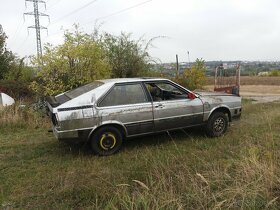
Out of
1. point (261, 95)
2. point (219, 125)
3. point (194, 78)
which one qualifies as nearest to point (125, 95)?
point (219, 125)

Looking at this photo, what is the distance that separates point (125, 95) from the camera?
233 inches

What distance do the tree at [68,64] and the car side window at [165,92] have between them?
3.73m

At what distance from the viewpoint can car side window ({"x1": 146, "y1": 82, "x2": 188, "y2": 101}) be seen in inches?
259

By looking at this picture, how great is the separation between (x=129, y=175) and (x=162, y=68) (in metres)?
10.6

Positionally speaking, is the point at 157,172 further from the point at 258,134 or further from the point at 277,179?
the point at 258,134

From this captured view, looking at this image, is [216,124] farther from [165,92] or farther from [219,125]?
[165,92]

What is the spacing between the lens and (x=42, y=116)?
9102 millimetres

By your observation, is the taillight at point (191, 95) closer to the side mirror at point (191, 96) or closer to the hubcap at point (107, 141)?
the side mirror at point (191, 96)

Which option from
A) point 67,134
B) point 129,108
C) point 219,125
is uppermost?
point 129,108

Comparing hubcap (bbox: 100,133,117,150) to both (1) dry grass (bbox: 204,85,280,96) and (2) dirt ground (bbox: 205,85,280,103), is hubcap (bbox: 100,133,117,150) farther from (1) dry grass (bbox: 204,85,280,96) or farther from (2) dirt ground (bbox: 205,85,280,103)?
(1) dry grass (bbox: 204,85,280,96)

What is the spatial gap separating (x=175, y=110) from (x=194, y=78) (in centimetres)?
923

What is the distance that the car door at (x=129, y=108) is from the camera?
5.64 meters

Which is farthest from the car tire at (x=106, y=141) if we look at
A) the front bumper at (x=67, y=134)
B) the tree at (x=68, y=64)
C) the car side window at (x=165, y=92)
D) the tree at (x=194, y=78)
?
the tree at (x=194, y=78)

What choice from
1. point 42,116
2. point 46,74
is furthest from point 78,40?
point 42,116
